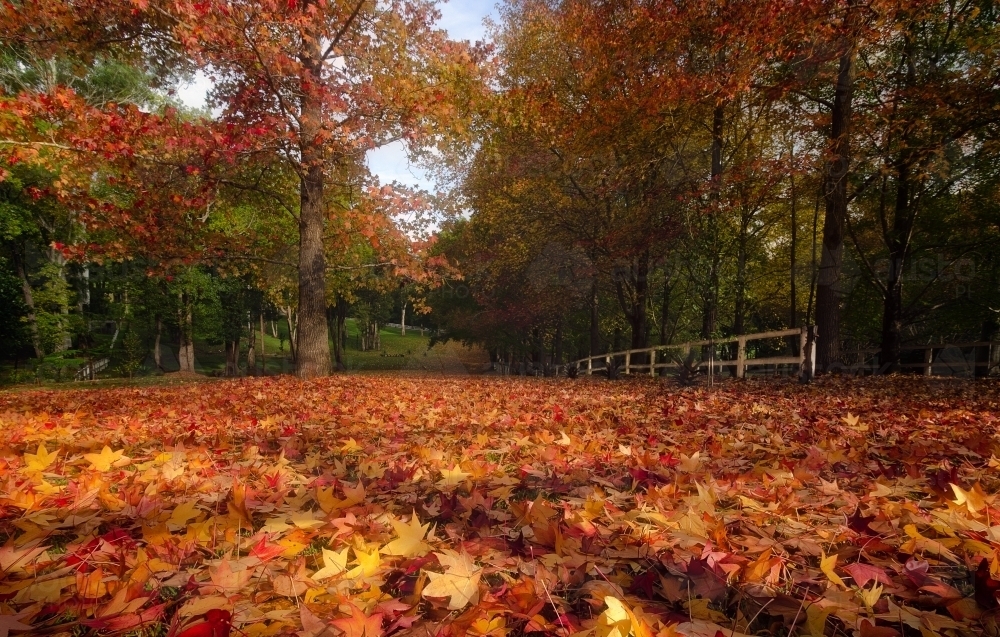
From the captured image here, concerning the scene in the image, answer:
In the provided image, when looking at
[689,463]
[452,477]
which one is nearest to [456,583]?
[452,477]

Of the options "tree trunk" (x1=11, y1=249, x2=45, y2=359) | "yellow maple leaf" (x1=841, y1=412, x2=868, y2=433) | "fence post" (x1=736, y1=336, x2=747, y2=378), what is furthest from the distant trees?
"tree trunk" (x1=11, y1=249, x2=45, y2=359)

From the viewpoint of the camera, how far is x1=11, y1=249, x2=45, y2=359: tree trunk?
21.2 meters

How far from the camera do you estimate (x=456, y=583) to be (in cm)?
136

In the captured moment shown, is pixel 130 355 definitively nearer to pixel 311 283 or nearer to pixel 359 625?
pixel 311 283

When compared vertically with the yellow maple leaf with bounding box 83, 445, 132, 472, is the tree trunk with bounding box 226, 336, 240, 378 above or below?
below

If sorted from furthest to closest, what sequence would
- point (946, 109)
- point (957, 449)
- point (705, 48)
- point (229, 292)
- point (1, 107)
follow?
point (229, 292) < point (705, 48) < point (946, 109) < point (1, 107) < point (957, 449)

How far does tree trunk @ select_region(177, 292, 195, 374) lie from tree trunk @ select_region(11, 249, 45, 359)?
210 inches

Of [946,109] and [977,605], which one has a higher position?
[946,109]

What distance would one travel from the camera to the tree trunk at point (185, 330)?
2485 cm

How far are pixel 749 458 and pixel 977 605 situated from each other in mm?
1782

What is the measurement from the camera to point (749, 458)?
3014mm

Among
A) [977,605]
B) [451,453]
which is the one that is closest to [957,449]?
[977,605]

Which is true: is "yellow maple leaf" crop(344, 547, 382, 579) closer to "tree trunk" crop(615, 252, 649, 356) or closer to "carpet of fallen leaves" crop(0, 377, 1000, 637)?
"carpet of fallen leaves" crop(0, 377, 1000, 637)

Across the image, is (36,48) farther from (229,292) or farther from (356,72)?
(229,292)
